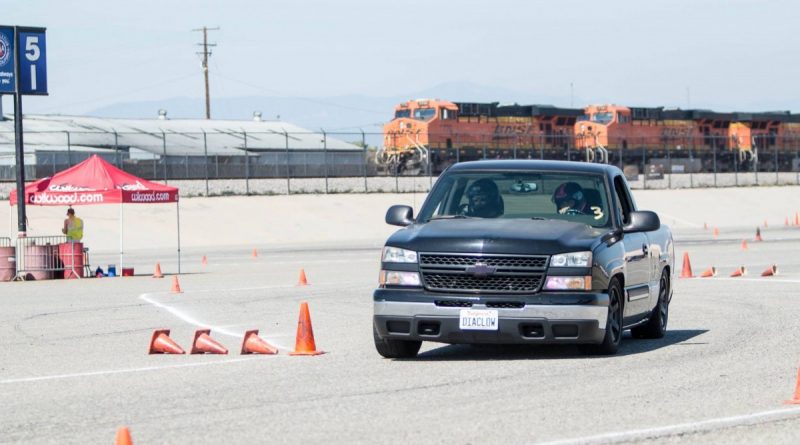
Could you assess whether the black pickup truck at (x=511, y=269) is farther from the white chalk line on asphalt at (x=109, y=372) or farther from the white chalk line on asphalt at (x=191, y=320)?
the white chalk line on asphalt at (x=191, y=320)

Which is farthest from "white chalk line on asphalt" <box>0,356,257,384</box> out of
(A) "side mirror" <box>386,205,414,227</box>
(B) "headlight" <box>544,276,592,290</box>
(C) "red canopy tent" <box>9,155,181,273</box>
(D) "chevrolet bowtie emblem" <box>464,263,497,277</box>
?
(C) "red canopy tent" <box>9,155,181,273</box>

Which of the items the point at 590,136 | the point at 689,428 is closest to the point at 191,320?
the point at 689,428

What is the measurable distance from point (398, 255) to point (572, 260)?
1.54m

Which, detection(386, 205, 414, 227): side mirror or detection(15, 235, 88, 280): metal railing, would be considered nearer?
detection(386, 205, 414, 227): side mirror

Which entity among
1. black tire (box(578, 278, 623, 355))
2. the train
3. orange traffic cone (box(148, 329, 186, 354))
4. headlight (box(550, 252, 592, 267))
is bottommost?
orange traffic cone (box(148, 329, 186, 354))

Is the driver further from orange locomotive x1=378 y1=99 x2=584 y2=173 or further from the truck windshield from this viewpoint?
orange locomotive x1=378 y1=99 x2=584 y2=173

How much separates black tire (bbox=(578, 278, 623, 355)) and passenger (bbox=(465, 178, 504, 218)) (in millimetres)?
1343

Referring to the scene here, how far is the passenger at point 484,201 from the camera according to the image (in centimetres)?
1284

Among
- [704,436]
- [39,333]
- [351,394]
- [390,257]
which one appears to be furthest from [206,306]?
[704,436]

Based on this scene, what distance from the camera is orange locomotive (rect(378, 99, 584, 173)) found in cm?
6962

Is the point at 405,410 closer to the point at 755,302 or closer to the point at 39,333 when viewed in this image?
the point at 39,333

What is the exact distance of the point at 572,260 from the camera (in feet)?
38.2

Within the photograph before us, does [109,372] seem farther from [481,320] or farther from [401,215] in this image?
[481,320]

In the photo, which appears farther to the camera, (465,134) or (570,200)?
(465,134)
